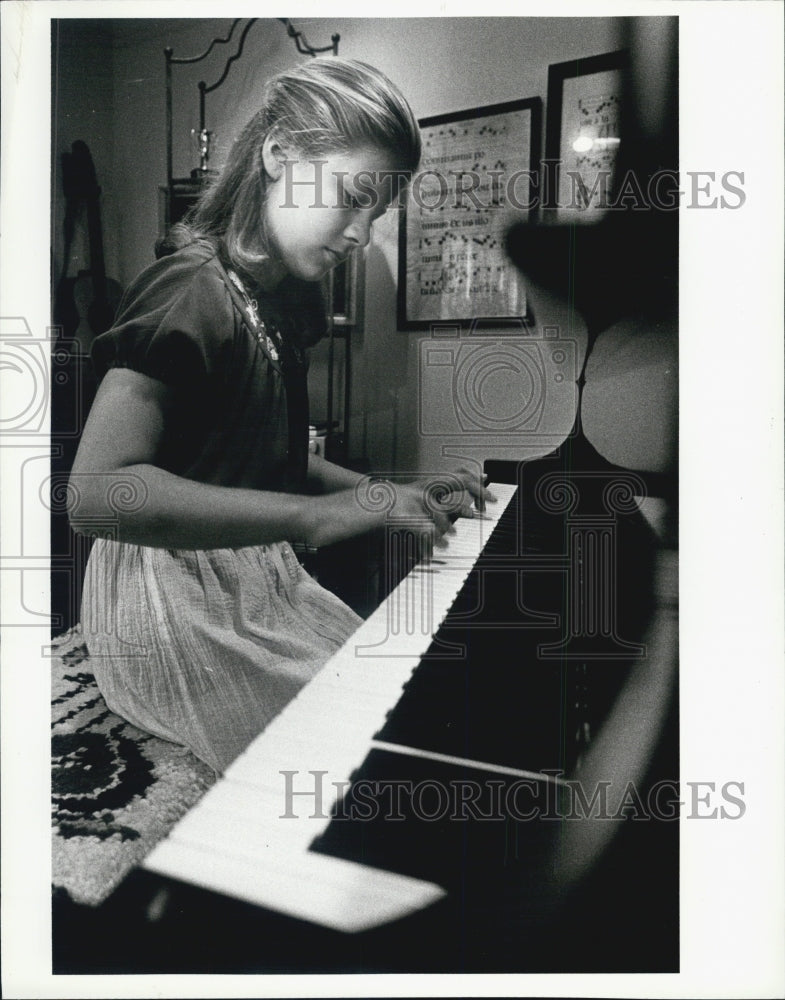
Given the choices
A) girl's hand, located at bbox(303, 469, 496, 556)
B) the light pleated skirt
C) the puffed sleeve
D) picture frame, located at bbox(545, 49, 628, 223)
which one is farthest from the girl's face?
the light pleated skirt

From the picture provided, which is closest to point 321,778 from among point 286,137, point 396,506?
point 396,506

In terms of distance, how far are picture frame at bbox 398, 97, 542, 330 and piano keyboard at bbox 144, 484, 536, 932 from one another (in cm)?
38

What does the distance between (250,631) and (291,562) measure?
0.14 m

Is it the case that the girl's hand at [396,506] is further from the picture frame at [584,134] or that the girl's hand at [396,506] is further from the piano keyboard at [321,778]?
the picture frame at [584,134]

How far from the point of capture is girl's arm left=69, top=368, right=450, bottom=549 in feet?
4.87

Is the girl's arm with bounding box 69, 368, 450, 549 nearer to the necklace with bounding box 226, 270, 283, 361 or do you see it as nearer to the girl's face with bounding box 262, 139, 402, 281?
the necklace with bounding box 226, 270, 283, 361

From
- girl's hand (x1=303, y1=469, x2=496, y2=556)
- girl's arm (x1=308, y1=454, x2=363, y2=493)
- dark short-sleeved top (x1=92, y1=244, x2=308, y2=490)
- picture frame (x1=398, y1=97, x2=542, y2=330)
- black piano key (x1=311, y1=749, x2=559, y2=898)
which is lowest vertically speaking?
black piano key (x1=311, y1=749, x2=559, y2=898)

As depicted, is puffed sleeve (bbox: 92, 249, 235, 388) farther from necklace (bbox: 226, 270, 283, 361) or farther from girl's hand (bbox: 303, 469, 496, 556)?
girl's hand (bbox: 303, 469, 496, 556)

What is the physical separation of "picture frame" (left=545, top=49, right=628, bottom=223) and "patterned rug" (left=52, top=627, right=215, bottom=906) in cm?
116

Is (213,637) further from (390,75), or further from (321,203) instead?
(390,75)

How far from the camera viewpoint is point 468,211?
1515 mm

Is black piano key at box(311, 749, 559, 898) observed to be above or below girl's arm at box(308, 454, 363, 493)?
below

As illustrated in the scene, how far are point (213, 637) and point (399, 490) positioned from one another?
41cm

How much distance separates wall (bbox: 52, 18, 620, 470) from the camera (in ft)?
4.95
